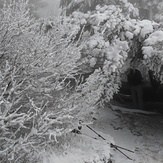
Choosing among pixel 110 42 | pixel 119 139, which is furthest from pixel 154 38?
pixel 119 139

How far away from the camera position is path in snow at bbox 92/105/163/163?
8164 millimetres

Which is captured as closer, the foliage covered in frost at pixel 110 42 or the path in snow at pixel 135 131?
the path in snow at pixel 135 131

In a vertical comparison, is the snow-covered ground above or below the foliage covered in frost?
below

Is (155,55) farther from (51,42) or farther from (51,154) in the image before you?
(51,154)

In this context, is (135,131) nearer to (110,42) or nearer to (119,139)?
(119,139)

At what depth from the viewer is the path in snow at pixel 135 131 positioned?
816 centimetres

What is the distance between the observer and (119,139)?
30.1 ft

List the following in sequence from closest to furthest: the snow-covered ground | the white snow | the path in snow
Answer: the snow-covered ground
the path in snow
the white snow

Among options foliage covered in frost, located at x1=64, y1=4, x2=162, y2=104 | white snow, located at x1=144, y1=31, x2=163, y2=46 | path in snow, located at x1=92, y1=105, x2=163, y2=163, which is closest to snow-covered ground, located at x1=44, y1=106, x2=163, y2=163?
path in snow, located at x1=92, y1=105, x2=163, y2=163

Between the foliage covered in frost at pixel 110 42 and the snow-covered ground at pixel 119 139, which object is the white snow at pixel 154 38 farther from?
the snow-covered ground at pixel 119 139

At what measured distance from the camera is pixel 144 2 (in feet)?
79.3

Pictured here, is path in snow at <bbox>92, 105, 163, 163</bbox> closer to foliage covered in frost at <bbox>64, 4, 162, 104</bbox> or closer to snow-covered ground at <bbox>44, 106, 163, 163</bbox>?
snow-covered ground at <bbox>44, 106, 163, 163</bbox>

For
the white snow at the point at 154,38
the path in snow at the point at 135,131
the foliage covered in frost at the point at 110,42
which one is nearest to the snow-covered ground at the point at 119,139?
the path in snow at the point at 135,131

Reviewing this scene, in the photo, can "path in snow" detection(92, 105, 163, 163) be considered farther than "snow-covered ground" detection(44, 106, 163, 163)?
Yes
